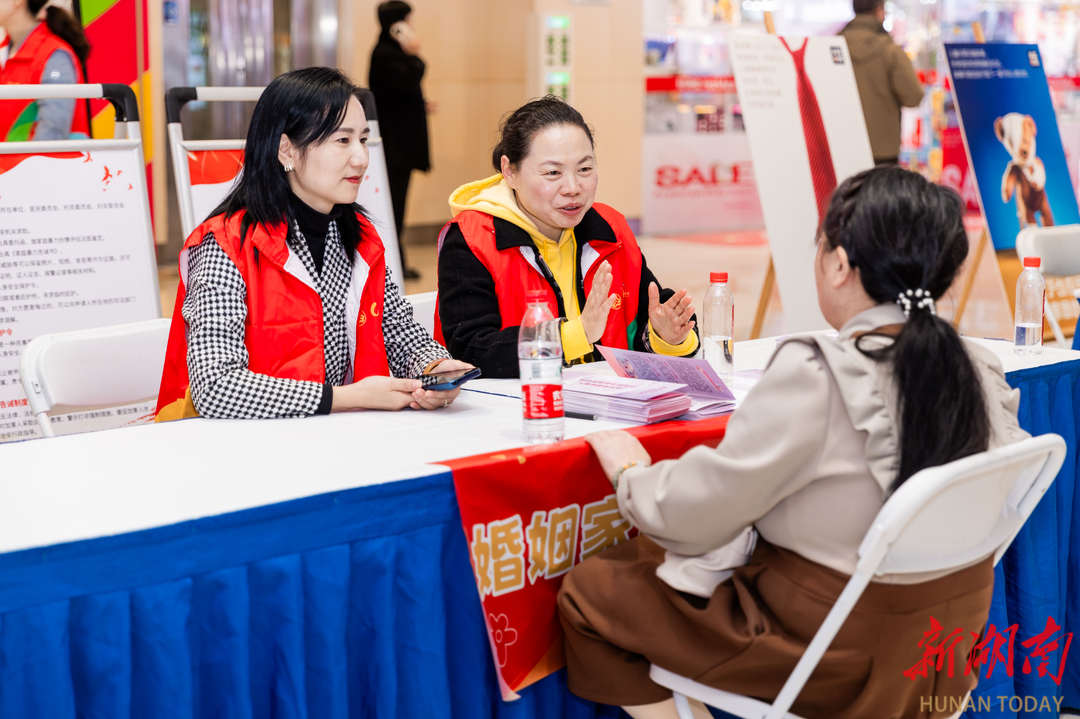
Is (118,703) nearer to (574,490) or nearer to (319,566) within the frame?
(319,566)

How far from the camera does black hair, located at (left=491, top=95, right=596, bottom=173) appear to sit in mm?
2369

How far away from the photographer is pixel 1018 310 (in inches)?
92.6

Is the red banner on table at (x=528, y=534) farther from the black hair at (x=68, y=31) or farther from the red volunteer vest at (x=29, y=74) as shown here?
the black hair at (x=68, y=31)

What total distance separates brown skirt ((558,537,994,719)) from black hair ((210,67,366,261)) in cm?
103

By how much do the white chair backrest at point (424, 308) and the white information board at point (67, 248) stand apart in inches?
29.7

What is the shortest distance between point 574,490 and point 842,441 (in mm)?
463

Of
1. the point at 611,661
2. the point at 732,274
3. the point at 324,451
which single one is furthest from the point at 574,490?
the point at 732,274

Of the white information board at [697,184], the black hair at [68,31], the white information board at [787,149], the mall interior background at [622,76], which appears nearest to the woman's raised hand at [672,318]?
the white information board at [787,149]

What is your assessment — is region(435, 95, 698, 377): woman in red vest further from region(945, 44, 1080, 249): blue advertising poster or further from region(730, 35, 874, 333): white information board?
region(945, 44, 1080, 249): blue advertising poster

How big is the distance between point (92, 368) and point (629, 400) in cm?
117

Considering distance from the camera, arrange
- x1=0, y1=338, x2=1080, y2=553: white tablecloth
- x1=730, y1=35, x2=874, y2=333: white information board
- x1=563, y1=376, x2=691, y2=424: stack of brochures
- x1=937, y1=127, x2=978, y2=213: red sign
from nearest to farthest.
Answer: x1=0, y1=338, x2=1080, y2=553: white tablecloth < x1=563, y1=376, x2=691, y2=424: stack of brochures < x1=730, y1=35, x2=874, y2=333: white information board < x1=937, y1=127, x2=978, y2=213: red sign

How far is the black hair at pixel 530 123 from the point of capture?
2.37 meters

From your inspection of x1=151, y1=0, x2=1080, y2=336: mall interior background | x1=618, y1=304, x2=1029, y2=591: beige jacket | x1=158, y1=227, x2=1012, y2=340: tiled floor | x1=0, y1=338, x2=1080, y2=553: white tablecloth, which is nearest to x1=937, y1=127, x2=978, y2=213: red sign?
x1=151, y1=0, x2=1080, y2=336: mall interior background

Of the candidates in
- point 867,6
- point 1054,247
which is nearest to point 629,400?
point 1054,247
